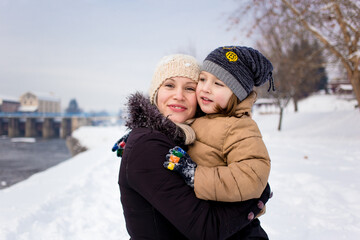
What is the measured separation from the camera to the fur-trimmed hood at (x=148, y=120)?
1.39 metres

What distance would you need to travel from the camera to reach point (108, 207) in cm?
488

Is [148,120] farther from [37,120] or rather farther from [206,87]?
[37,120]

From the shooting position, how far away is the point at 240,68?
165 centimetres

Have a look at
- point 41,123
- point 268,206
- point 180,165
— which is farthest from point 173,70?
point 41,123

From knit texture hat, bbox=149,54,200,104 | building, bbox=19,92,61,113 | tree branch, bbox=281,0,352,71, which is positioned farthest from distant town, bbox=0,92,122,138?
knit texture hat, bbox=149,54,200,104

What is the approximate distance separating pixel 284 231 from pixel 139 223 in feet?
10.3

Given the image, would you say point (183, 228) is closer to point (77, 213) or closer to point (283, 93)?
point (77, 213)

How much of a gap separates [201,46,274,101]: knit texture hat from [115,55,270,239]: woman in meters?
0.45

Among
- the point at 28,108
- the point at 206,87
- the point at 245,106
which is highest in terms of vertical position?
the point at 206,87

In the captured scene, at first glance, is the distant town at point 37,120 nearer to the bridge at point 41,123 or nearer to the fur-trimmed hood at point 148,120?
the bridge at point 41,123

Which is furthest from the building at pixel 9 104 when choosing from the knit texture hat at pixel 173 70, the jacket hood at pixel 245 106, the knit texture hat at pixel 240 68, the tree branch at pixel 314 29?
the jacket hood at pixel 245 106

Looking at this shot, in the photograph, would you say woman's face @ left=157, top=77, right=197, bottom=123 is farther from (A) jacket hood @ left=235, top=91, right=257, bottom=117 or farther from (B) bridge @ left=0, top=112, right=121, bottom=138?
(B) bridge @ left=0, top=112, right=121, bottom=138

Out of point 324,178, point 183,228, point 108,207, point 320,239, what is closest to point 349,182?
point 324,178

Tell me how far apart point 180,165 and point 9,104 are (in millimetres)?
78116
